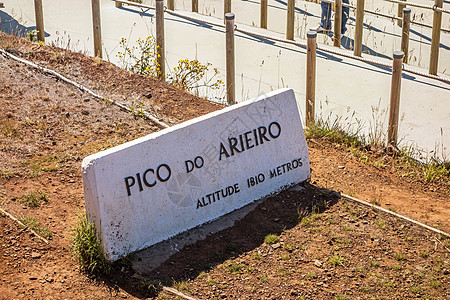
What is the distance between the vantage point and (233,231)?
6.25 meters

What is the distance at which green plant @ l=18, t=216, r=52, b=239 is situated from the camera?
19.6ft

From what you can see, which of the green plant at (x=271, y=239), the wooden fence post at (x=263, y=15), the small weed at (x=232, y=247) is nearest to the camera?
the small weed at (x=232, y=247)

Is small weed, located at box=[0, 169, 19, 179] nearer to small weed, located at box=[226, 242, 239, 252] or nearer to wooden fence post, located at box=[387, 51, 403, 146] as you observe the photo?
small weed, located at box=[226, 242, 239, 252]

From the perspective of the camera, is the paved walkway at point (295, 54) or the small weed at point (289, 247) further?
the paved walkway at point (295, 54)

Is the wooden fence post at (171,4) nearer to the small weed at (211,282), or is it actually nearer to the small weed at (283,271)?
the small weed at (283,271)

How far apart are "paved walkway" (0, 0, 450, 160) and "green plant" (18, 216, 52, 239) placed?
3764 mm

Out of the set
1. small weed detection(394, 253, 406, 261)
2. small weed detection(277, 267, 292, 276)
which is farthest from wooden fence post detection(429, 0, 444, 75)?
small weed detection(277, 267, 292, 276)

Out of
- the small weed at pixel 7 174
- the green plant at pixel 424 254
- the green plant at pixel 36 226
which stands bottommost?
the green plant at pixel 424 254

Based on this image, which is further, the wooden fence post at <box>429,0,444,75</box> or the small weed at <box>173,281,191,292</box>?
the wooden fence post at <box>429,0,444,75</box>

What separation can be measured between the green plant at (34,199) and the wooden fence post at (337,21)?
6.30 m

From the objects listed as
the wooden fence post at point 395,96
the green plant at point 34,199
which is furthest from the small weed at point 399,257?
the green plant at point 34,199

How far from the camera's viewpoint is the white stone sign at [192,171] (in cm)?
573

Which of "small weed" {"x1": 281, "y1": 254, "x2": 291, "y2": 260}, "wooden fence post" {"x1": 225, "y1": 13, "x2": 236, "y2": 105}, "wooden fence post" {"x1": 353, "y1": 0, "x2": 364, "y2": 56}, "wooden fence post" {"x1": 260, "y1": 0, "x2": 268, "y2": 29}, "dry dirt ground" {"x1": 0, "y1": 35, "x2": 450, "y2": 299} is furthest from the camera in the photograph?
"wooden fence post" {"x1": 260, "y1": 0, "x2": 268, "y2": 29}

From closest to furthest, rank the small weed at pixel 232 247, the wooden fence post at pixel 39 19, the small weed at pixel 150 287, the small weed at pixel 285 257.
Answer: the small weed at pixel 150 287, the small weed at pixel 285 257, the small weed at pixel 232 247, the wooden fence post at pixel 39 19
